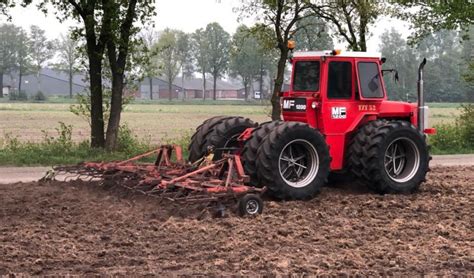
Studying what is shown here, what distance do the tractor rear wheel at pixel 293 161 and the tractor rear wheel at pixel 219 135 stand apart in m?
1.24

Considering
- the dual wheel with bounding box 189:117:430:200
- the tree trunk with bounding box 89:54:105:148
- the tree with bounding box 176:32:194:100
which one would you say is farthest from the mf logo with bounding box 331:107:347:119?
the tree with bounding box 176:32:194:100

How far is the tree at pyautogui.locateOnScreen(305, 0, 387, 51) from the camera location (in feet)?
70.5

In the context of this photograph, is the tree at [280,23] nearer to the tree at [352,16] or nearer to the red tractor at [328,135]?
the tree at [352,16]

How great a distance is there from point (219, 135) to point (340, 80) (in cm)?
230

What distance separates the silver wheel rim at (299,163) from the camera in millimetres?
10250

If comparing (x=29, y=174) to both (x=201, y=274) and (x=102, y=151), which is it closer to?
(x=102, y=151)

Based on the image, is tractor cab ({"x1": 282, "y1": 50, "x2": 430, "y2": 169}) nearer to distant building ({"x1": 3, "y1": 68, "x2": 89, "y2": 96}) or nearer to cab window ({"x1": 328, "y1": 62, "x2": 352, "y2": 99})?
cab window ({"x1": 328, "y1": 62, "x2": 352, "y2": 99})

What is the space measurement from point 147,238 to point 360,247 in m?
2.45

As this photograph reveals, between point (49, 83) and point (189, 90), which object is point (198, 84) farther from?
point (49, 83)

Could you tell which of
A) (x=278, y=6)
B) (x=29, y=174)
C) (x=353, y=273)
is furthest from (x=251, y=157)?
(x=278, y=6)

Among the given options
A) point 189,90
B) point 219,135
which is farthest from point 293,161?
point 189,90

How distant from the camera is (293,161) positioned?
10.3 meters

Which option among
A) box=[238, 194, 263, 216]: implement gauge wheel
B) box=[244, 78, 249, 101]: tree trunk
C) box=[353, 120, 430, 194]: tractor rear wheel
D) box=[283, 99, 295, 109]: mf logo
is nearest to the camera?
box=[238, 194, 263, 216]: implement gauge wheel

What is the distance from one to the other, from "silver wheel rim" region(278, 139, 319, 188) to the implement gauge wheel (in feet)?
4.35
